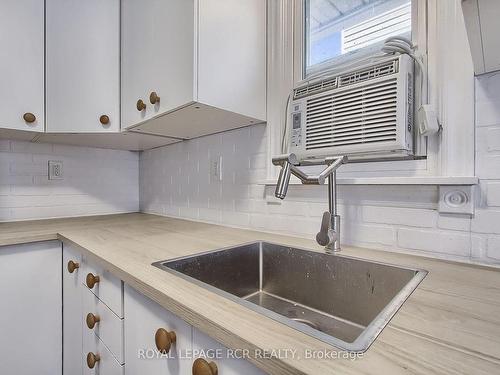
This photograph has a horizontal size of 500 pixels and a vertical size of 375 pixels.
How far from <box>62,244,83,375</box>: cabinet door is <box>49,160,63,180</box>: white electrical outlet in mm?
765

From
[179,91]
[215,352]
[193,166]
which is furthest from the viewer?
[193,166]

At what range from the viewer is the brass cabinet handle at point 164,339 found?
55cm

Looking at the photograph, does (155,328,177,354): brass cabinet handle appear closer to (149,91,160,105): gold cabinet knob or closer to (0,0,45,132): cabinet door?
(149,91,160,105): gold cabinet knob

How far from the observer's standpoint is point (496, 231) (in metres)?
0.72

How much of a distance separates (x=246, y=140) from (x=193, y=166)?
0.46m

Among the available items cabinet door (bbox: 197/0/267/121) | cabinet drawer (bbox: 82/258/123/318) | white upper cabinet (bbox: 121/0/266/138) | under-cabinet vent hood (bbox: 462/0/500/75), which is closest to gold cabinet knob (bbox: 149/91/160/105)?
white upper cabinet (bbox: 121/0/266/138)

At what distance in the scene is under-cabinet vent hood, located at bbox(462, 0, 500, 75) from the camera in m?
0.42

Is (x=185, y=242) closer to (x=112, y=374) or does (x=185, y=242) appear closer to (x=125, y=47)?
(x=112, y=374)

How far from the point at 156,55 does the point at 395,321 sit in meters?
1.24

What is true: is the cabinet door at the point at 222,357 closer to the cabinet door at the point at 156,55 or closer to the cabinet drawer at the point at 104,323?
the cabinet drawer at the point at 104,323

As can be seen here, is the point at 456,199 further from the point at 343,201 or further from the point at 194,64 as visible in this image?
the point at 194,64

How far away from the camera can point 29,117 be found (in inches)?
52.9

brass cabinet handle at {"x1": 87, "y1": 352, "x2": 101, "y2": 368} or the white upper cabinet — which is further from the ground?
the white upper cabinet

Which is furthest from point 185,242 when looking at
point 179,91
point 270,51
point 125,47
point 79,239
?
point 125,47
